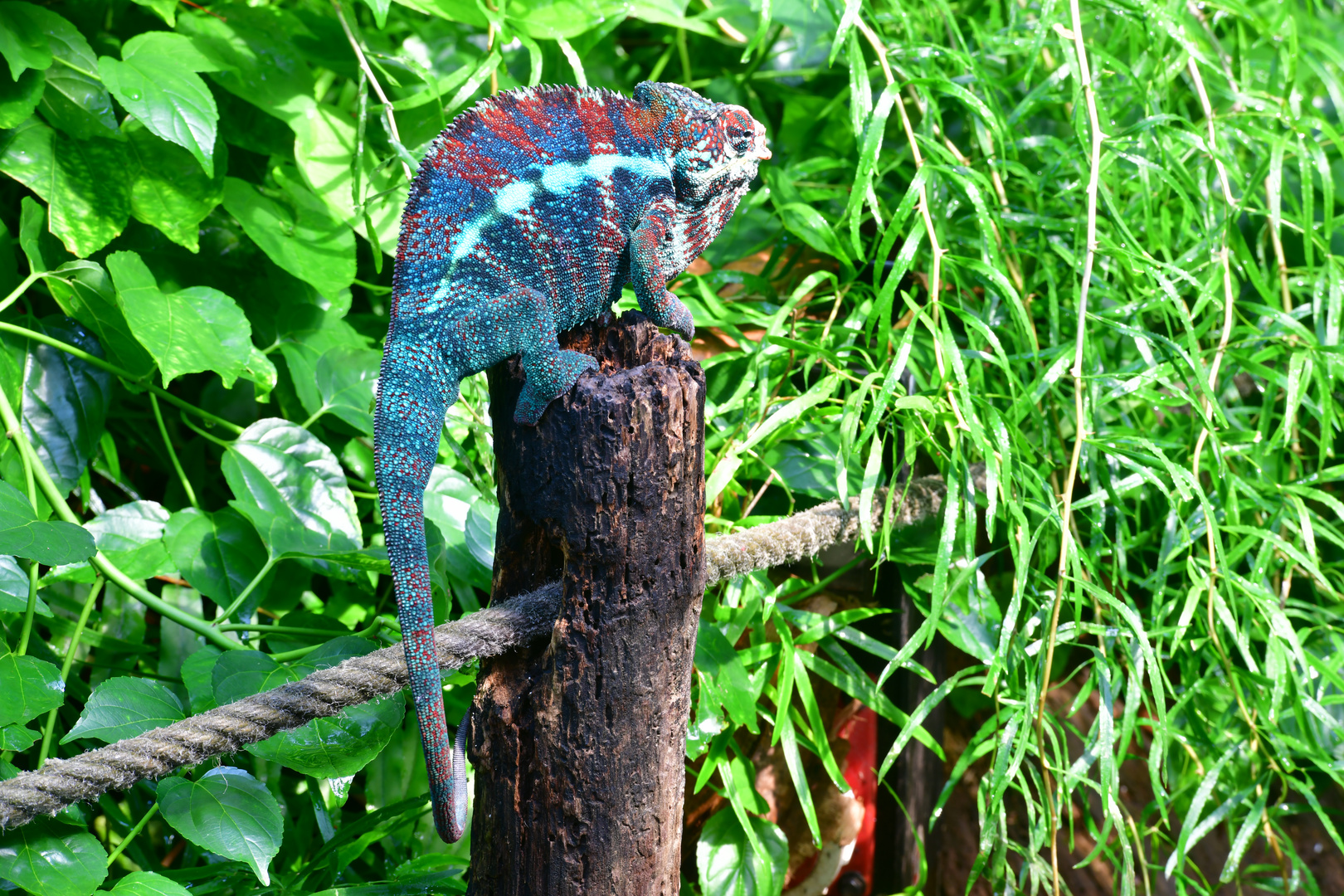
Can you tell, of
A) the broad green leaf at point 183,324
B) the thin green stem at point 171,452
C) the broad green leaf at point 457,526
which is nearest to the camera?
the broad green leaf at point 183,324

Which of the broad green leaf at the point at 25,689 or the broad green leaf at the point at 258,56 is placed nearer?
the broad green leaf at the point at 25,689

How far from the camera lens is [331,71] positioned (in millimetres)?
1660

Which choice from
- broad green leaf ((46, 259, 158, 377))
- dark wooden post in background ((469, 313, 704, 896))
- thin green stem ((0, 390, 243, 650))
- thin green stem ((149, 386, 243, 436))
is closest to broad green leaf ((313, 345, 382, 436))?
thin green stem ((149, 386, 243, 436))

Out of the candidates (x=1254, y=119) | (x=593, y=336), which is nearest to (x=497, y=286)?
(x=593, y=336)

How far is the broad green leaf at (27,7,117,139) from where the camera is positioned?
1318mm

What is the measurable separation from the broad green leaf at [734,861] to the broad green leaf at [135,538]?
86 centimetres

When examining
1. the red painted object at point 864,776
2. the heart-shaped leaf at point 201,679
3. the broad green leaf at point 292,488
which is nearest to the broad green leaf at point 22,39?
the broad green leaf at point 292,488

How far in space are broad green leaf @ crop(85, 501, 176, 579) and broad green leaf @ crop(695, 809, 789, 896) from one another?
864mm

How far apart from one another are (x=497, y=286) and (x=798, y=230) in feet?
2.75

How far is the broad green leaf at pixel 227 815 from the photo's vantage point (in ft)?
3.14

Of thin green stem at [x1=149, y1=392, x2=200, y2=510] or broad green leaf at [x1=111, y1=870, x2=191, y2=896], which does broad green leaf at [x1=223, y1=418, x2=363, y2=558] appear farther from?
broad green leaf at [x1=111, y1=870, x2=191, y2=896]

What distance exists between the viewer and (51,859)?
3.11ft

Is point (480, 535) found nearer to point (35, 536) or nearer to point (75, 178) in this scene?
point (35, 536)

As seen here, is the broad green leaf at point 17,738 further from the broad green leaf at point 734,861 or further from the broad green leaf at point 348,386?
the broad green leaf at point 734,861
